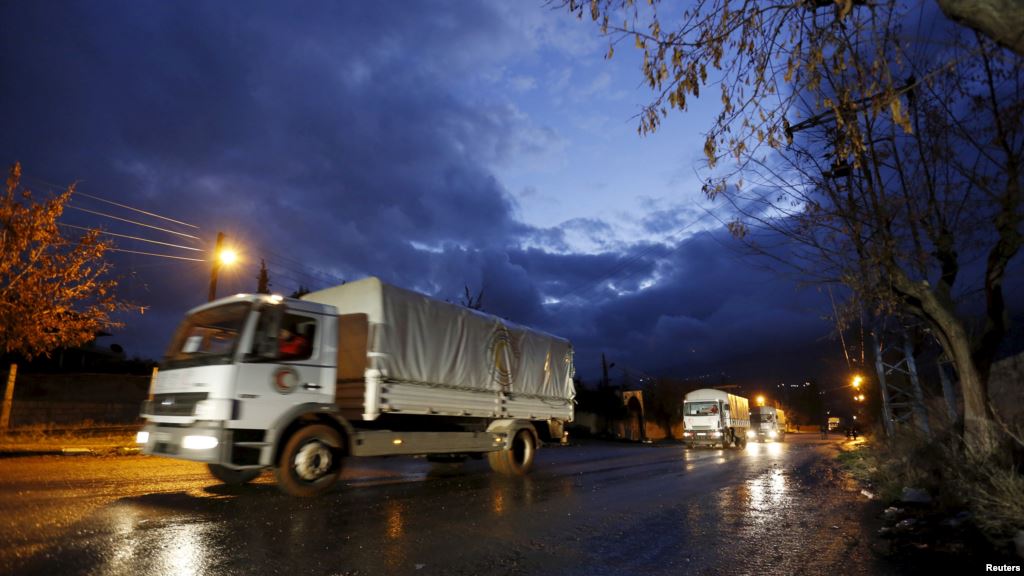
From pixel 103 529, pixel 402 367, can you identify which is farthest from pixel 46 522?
pixel 402 367

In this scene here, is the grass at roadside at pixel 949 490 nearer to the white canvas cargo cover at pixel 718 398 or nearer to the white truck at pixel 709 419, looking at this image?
the white truck at pixel 709 419

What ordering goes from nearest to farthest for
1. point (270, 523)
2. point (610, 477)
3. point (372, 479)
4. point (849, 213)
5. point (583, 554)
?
1. point (583, 554)
2. point (270, 523)
3. point (849, 213)
4. point (372, 479)
5. point (610, 477)

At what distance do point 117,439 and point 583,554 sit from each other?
1551cm

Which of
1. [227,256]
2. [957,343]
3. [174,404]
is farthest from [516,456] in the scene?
[227,256]

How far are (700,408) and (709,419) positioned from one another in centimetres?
72

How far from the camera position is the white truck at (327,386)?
6.93m

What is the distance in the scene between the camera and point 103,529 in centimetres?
516

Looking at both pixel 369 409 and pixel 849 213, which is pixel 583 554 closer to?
pixel 369 409

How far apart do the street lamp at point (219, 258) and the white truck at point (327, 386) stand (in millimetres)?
11214

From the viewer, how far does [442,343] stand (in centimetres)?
972

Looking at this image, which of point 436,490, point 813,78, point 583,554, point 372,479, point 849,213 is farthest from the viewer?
point 372,479

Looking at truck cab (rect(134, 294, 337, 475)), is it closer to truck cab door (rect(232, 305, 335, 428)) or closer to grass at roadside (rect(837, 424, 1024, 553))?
truck cab door (rect(232, 305, 335, 428))

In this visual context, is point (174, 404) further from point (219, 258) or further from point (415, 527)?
point (219, 258)

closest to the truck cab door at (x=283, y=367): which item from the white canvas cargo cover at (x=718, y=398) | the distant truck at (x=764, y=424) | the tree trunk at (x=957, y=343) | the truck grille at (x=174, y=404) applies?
the truck grille at (x=174, y=404)
